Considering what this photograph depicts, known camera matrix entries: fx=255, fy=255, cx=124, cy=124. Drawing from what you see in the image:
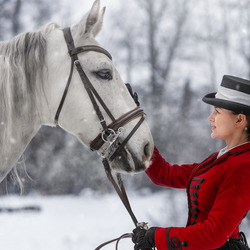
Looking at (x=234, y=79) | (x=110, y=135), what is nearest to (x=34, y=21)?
(x=110, y=135)

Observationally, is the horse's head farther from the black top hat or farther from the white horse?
the black top hat

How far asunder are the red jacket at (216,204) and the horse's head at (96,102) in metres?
0.38

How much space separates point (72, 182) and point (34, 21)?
3.19 meters

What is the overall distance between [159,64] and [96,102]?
4.89m

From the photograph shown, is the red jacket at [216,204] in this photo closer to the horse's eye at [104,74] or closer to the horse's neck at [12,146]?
the horse's eye at [104,74]

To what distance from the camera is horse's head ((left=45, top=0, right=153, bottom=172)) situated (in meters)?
1.34

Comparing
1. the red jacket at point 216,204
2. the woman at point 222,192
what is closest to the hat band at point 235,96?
the woman at point 222,192

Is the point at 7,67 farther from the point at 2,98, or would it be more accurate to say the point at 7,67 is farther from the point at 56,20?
the point at 56,20

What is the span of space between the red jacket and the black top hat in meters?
0.15

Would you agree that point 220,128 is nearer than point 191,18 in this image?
Yes

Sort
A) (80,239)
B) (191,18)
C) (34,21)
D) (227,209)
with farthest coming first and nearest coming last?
(191,18)
(34,21)
(80,239)
(227,209)

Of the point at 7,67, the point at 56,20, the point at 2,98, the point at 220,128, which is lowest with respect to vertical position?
the point at 220,128

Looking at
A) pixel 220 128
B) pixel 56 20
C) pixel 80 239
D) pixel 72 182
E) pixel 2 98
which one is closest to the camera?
pixel 220 128

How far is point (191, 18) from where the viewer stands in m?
6.74
